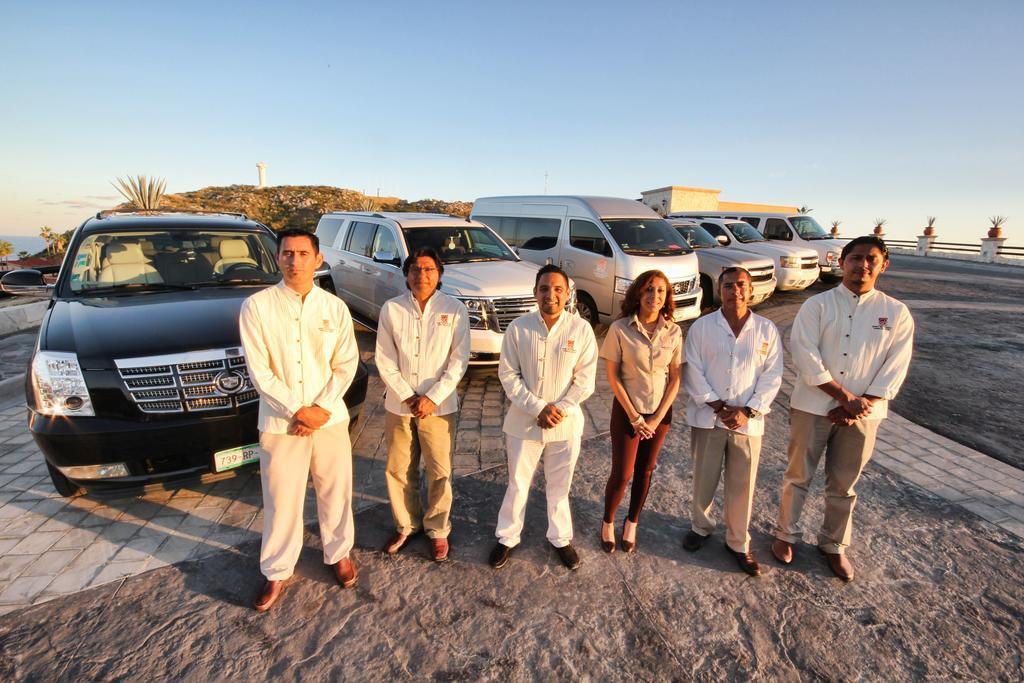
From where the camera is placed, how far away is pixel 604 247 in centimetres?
793

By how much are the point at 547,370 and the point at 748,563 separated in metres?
1.70

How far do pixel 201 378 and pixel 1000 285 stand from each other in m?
21.0

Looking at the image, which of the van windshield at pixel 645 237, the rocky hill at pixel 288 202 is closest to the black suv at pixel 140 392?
the van windshield at pixel 645 237

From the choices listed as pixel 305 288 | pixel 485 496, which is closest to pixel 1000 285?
pixel 485 496

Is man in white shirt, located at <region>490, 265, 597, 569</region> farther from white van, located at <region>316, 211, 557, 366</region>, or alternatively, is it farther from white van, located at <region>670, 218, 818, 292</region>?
white van, located at <region>670, 218, 818, 292</region>

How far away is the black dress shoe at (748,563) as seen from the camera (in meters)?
2.88

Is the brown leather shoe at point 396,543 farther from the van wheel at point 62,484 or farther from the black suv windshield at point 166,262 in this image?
the black suv windshield at point 166,262

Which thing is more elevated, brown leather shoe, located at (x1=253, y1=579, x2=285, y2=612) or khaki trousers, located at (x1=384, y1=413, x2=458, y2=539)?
khaki trousers, located at (x1=384, y1=413, x2=458, y2=539)

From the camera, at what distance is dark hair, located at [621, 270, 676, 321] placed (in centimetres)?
280

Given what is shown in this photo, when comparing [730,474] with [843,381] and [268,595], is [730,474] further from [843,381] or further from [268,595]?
[268,595]

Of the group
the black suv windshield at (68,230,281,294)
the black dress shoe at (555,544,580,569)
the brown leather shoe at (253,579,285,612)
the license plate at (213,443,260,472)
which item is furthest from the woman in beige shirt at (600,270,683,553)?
the black suv windshield at (68,230,281,294)

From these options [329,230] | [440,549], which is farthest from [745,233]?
[440,549]

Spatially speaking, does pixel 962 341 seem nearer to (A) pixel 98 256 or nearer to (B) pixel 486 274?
(B) pixel 486 274

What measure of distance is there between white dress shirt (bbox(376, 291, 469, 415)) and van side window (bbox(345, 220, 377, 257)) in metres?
4.86
